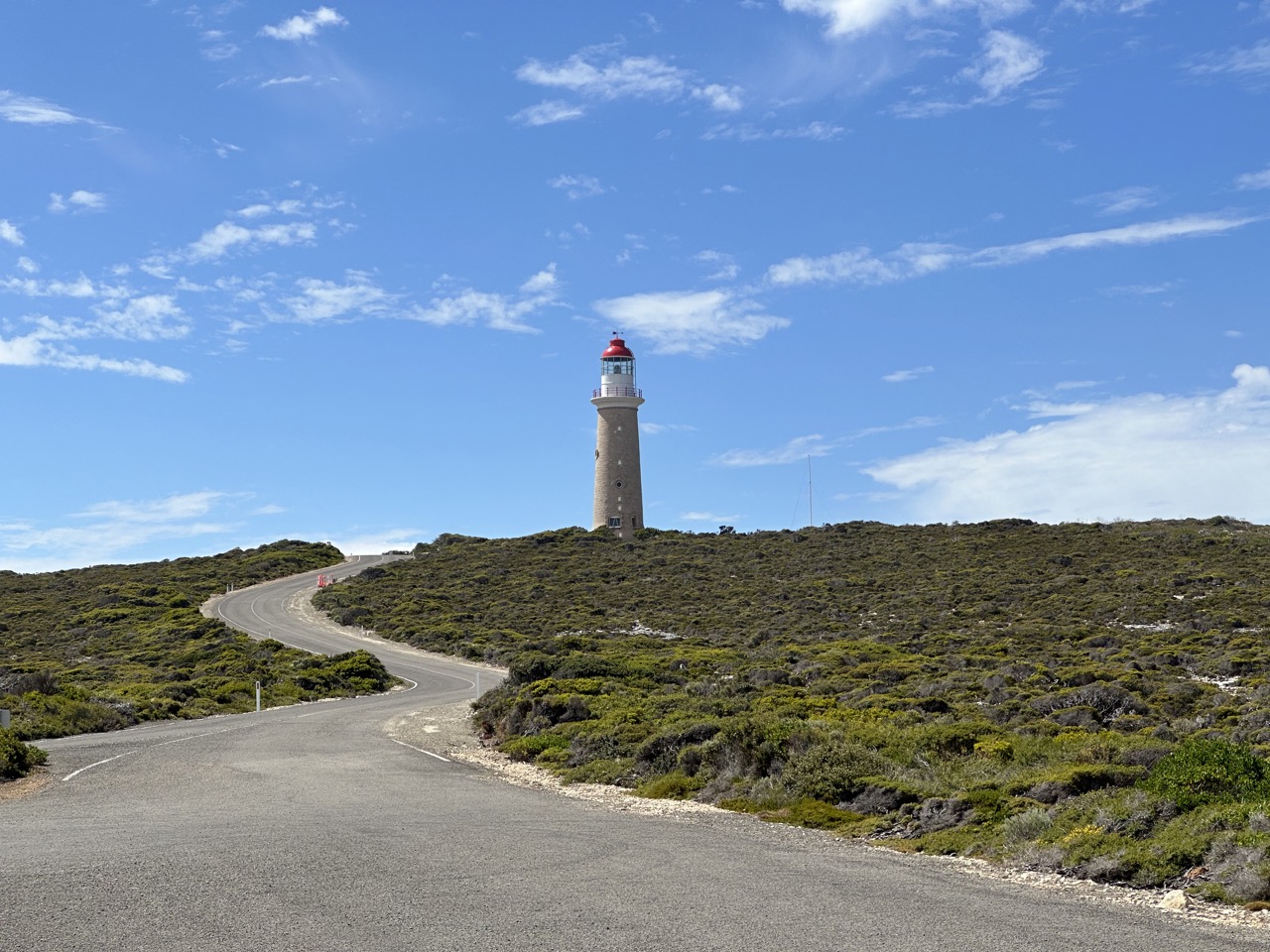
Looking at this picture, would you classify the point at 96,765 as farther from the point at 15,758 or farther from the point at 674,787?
the point at 674,787

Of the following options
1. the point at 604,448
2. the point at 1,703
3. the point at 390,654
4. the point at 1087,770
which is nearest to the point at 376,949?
the point at 1087,770

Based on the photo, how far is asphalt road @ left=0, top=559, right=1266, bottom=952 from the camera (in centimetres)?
859

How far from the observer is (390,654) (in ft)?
179

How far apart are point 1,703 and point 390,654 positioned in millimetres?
26096

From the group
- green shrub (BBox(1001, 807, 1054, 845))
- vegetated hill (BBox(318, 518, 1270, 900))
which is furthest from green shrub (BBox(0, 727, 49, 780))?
green shrub (BBox(1001, 807, 1054, 845))

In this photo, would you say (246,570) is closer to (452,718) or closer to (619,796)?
(452,718)

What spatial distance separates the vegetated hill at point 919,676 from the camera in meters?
12.4

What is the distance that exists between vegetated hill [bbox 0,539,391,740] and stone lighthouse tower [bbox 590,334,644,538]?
1044 inches

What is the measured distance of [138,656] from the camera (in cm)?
5209

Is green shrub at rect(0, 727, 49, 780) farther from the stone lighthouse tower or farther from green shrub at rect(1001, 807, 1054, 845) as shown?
the stone lighthouse tower

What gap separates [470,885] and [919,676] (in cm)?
2303

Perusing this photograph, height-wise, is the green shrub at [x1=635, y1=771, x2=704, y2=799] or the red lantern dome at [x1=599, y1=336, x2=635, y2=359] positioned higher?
the red lantern dome at [x1=599, y1=336, x2=635, y2=359]

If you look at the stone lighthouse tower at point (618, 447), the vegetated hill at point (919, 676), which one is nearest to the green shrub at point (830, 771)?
the vegetated hill at point (919, 676)

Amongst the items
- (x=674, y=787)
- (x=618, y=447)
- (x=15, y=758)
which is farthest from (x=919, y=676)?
(x=618, y=447)
